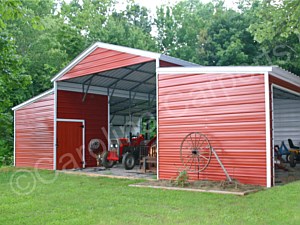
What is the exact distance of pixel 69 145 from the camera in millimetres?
14094

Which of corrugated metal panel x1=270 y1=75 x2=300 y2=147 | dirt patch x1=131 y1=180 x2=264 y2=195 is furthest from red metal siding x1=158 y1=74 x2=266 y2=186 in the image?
corrugated metal panel x1=270 y1=75 x2=300 y2=147

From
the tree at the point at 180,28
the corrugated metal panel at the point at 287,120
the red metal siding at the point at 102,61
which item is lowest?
the corrugated metal panel at the point at 287,120

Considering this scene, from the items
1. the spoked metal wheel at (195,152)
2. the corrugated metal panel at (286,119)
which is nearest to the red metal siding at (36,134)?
the spoked metal wheel at (195,152)

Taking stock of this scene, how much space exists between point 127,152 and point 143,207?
7.28 metres

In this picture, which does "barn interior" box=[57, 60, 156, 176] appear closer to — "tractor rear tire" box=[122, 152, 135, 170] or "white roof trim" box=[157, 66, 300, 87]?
"tractor rear tire" box=[122, 152, 135, 170]

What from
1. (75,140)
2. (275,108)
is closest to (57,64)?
(75,140)

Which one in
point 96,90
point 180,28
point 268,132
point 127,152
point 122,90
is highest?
point 180,28

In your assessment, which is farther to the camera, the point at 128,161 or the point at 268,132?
the point at 128,161

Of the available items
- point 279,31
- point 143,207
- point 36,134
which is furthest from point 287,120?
point 143,207

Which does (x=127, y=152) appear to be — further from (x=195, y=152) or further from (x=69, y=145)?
(x=195, y=152)

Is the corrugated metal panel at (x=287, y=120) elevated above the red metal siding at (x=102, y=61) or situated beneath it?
situated beneath

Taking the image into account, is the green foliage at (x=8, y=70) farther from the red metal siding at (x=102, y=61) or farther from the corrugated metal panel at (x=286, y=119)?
the corrugated metal panel at (x=286, y=119)

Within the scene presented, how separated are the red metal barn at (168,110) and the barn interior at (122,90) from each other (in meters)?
0.04

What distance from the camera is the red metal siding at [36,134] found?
1409 cm
